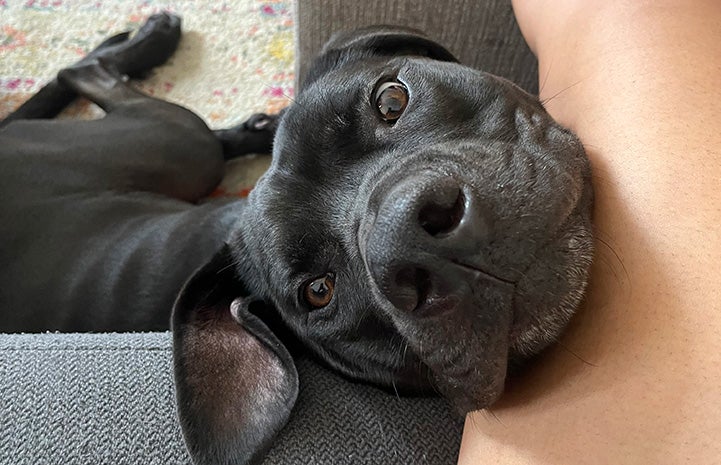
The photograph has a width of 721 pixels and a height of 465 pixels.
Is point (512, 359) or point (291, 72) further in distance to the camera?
point (291, 72)

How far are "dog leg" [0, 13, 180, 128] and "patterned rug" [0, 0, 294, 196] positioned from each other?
76 millimetres

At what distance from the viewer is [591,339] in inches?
45.8

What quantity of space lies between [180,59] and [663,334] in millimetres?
2919

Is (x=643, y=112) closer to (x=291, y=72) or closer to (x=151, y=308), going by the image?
(x=151, y=308)

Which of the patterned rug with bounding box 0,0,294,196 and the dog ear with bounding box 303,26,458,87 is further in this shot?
the patterned rug with bounding box 0,0,294,196

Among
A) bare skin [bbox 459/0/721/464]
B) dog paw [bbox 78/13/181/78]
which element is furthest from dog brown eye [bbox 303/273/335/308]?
dog paw [bbox 78/13/181/78]

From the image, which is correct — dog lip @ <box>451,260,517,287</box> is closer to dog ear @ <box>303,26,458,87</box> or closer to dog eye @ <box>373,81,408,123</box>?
dog eye @ <box>373,81,408,123</box>

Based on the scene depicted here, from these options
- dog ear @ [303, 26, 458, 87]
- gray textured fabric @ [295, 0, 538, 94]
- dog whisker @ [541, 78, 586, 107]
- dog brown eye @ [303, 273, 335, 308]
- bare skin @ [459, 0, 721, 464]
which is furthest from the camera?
gray textured fabric @ [295, 0, 538, 94]

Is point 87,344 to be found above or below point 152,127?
above

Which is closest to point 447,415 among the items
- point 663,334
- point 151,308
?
point 663,334

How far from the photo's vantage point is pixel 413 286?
45.9 inches

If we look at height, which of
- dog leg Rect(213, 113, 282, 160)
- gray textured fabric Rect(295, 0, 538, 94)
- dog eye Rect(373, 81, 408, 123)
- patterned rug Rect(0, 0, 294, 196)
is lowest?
dog leg Rect(213, 113, 282, 160)

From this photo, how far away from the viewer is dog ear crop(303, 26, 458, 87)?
1.92 meters

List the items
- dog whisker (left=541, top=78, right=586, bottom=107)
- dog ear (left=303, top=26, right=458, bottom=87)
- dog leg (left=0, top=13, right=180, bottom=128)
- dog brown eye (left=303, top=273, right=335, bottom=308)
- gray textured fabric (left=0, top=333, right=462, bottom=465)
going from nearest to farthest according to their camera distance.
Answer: gray textured fabric (left=0, top=333, right=462, bottom=465)
dog whisker (left=541, top=78, right=586, bottom=107)
dog brown eye (left=303, top=273, right=335, bottom=308)
dog ear (left=303, top=26, right=458, bottom=87)
dog leg (left=0, top=13, right=180, bottom=128)
